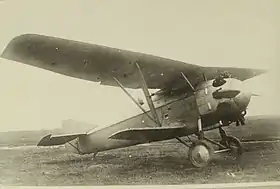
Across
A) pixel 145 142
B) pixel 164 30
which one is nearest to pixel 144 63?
pixel 164 30

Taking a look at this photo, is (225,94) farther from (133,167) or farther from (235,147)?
(133,167)

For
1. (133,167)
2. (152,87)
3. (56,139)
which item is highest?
(152,87)

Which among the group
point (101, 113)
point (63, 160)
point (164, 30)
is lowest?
point (63, 160)

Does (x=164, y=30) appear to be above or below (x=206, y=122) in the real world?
above

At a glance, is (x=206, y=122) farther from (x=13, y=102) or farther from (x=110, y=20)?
(x=13, y=102)

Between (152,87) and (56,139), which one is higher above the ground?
(152,87)

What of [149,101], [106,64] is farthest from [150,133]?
[106,64]

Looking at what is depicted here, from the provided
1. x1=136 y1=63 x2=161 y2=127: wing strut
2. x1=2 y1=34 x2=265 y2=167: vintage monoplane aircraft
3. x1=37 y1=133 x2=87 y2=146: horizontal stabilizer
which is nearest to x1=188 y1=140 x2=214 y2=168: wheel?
x1=2 y1=34 x2=265 y2=167: vintage monoplane aircraft
